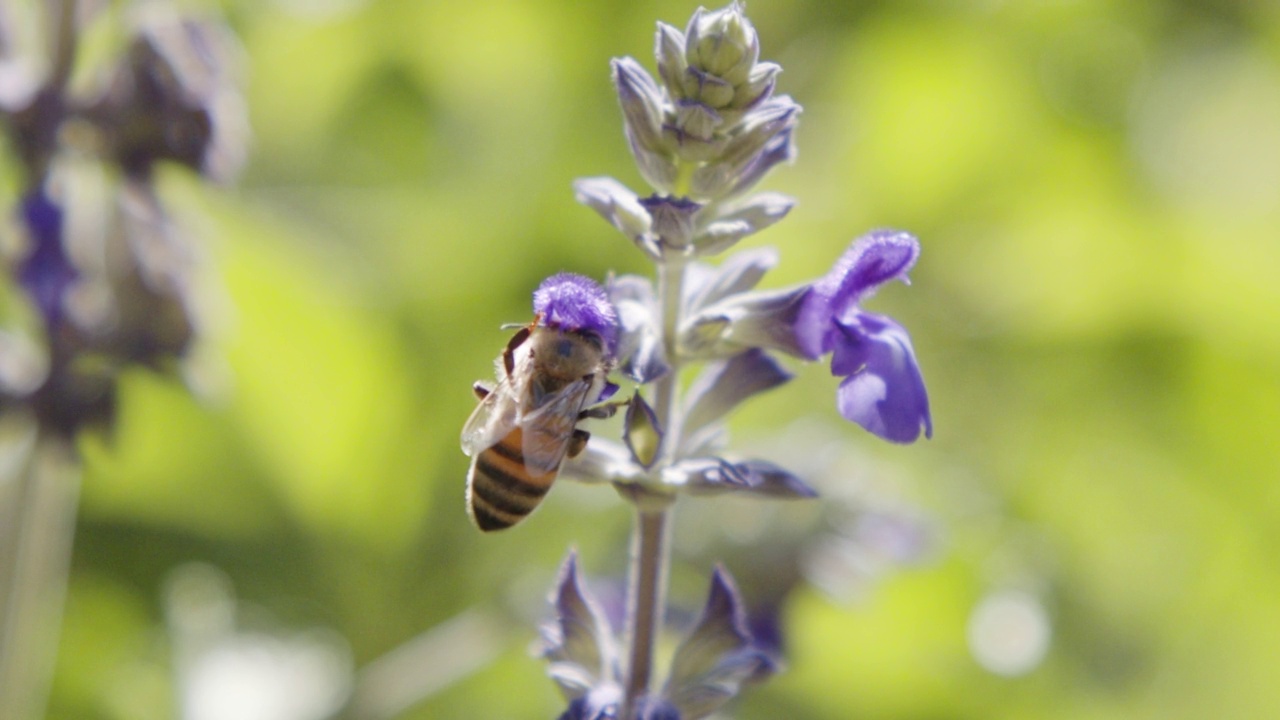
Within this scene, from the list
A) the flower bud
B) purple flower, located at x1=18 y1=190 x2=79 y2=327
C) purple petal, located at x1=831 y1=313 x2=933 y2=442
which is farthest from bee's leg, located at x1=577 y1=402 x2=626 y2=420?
purple flower, located at x1=18 y1=190 x2=79 y2=327

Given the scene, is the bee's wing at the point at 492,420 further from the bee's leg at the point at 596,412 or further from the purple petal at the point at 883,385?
the purple petal at the point at 883,385

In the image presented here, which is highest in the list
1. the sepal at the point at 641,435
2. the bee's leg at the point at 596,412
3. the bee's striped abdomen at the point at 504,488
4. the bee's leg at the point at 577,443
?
the bee's leg at the point at 596,412

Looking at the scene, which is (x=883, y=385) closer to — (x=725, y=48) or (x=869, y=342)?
(x=869, y=342)

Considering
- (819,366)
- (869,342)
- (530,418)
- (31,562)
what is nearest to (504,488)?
(530,418)

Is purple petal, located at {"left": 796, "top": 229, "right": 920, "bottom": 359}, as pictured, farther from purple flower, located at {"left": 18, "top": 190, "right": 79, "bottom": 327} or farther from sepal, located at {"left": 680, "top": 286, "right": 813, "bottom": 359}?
purple flower, located at {"left": 18, "top": 190, "right": 79, "bottom": 327}

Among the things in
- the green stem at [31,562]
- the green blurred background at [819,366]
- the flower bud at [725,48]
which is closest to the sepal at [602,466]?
the flower bud at [725,48]

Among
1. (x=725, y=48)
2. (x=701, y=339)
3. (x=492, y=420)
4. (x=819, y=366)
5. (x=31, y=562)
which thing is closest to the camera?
(x=725, y=48)
